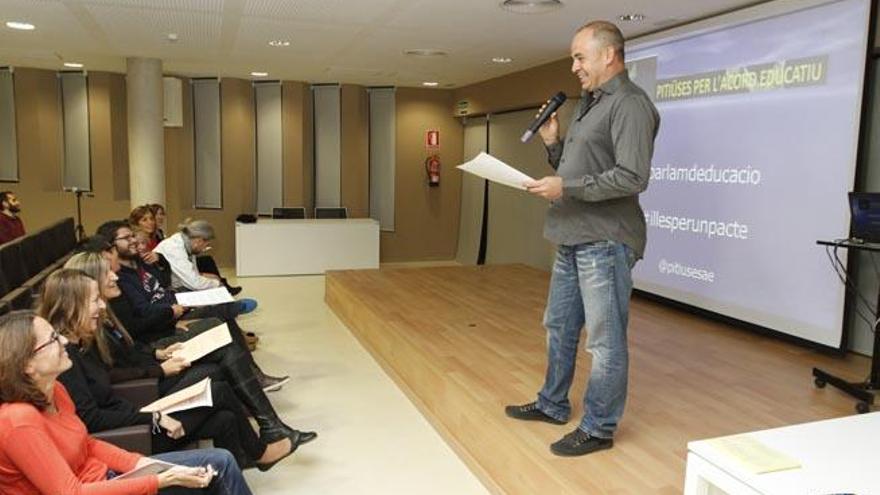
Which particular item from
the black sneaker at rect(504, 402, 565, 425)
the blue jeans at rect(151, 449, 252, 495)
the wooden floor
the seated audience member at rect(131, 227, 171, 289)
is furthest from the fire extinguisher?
the blue jeans at rect(151, 449, 252, 495)

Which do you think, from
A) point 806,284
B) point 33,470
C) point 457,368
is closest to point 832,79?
point 806,284

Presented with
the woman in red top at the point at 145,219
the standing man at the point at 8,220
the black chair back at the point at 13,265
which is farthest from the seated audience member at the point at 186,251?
the standing man at the point at 8,220

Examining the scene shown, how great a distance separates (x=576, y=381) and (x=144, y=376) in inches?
85.0

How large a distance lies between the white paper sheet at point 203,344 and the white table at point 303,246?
5064mm

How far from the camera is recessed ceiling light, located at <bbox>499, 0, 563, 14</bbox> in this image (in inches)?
177

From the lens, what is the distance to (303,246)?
859 cm

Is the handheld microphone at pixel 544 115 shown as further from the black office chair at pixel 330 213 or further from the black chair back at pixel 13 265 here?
the black office chair at pixel 330 213

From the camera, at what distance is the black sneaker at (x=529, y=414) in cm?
293

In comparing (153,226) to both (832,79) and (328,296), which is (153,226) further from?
(832,79)

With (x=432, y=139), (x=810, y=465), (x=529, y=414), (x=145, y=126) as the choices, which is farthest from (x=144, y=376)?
(x=432, y=139)

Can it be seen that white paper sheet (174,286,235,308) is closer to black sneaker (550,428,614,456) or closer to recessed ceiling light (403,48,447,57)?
black sneaker (550,428,614,456)

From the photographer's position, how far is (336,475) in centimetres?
312

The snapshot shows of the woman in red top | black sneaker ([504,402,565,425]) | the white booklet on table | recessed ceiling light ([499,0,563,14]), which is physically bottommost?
black sneaker ([504,402,565,425])

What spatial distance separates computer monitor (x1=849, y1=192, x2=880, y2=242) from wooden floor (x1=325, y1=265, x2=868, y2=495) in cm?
85
